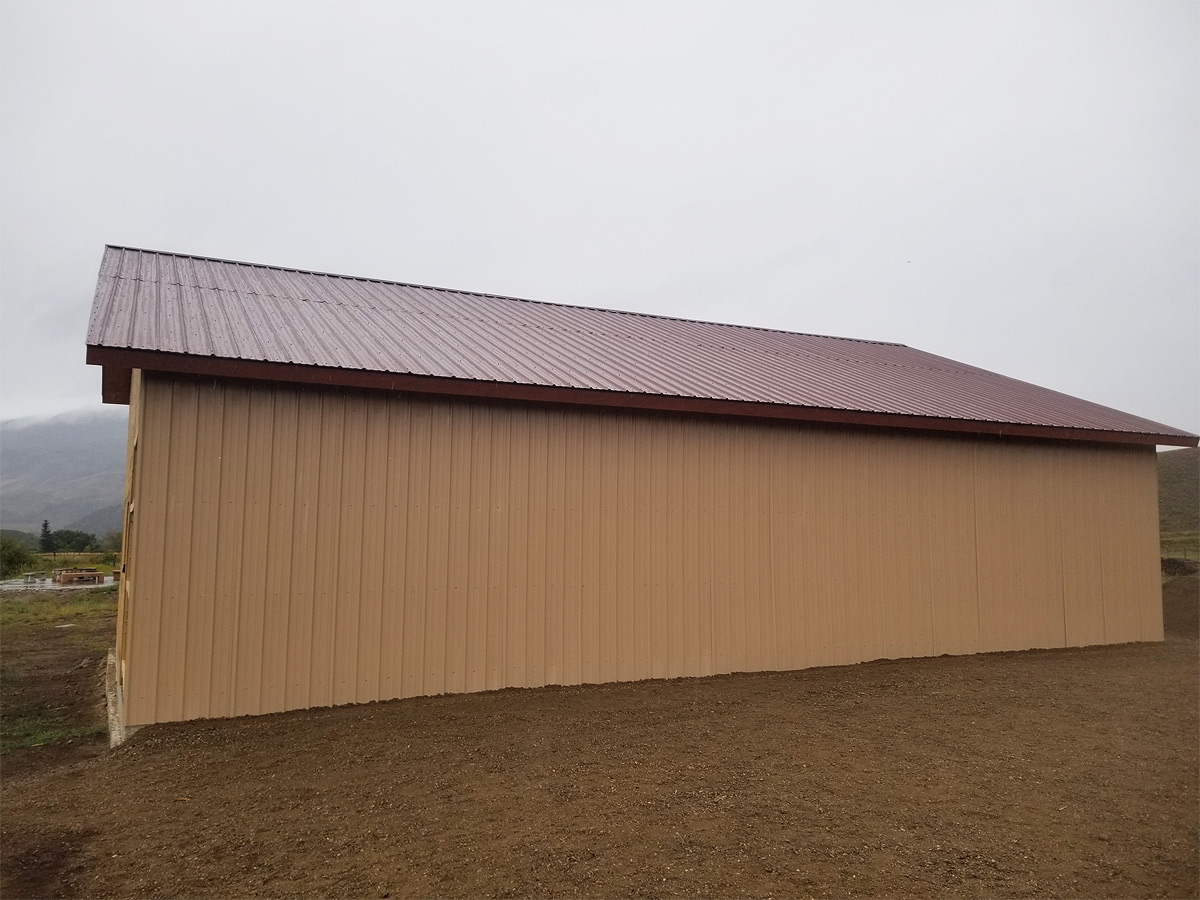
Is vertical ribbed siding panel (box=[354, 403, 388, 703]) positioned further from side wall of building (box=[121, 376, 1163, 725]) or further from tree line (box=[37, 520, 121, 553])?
tree line (box=[37, 520, 121, 553])

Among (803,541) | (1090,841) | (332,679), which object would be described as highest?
(803,541)

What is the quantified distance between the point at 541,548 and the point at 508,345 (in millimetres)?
2683

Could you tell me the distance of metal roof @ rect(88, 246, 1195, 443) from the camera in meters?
7.31

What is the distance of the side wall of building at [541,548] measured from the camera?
6547mm

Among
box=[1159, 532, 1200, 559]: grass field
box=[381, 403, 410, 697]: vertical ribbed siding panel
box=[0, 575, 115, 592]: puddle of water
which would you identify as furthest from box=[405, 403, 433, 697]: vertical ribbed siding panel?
box=[1159, 532, 1200, 559]: grass field

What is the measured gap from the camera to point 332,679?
6883 millimetres

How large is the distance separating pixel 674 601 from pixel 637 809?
11.7ft

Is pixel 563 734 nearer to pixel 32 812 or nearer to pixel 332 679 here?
pixel 332 679

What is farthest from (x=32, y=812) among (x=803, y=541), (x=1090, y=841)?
(x=803, y=541)

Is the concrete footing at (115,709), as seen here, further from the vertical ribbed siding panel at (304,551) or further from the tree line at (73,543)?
the tree line at (73,543)

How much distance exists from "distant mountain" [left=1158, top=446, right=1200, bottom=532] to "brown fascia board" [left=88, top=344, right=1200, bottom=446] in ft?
103

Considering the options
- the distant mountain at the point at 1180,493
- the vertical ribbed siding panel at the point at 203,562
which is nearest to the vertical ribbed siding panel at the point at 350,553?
the vertical ribbed siding panel at the point at 203,562

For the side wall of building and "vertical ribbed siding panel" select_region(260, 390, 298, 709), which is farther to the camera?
"vertical ribbed siding panel" select_region(260, 390, 298, 709)

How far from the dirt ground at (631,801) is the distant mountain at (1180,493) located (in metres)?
35.6
